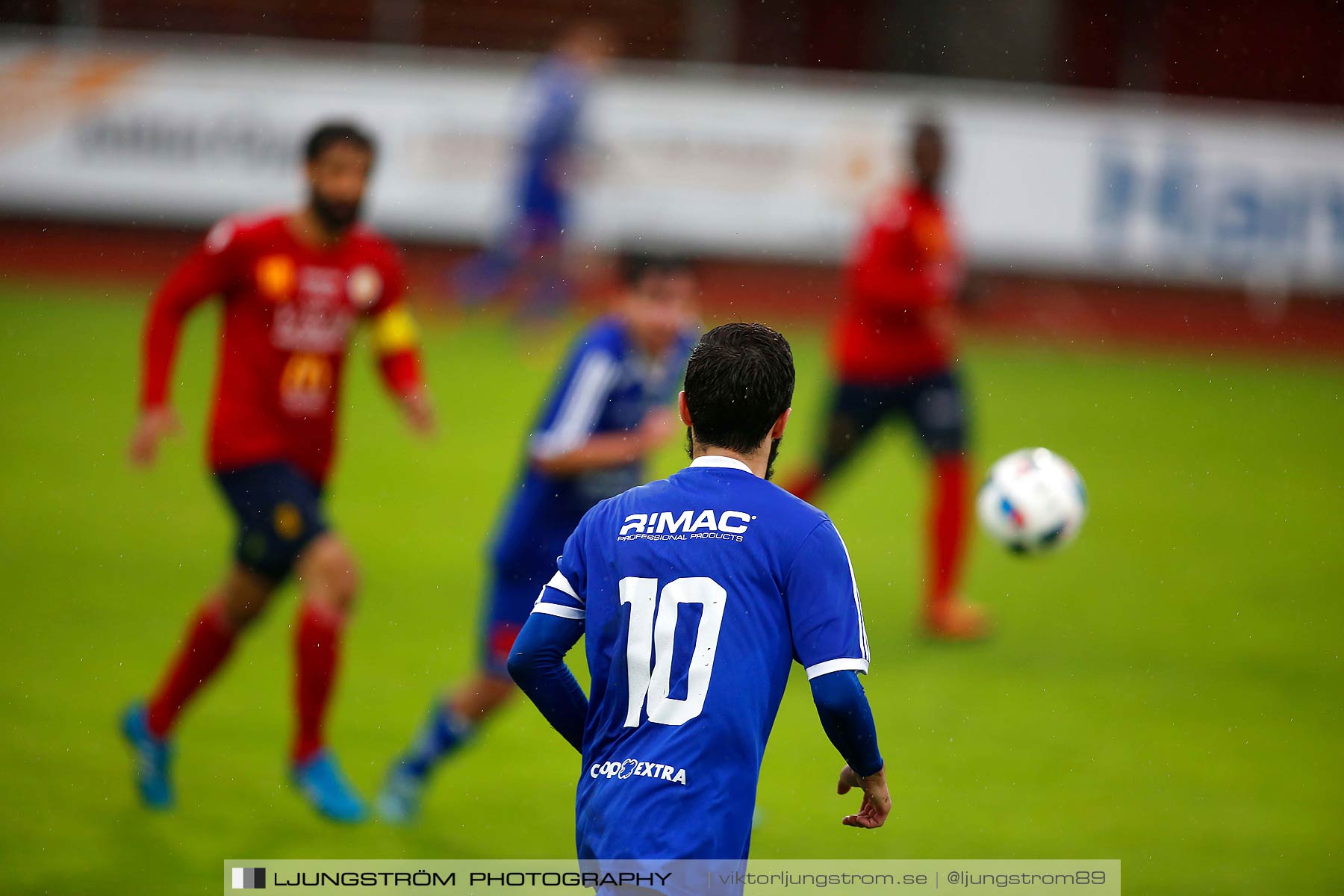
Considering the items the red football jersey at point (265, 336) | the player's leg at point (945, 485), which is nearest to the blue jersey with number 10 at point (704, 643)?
the red football jersey at point (265, 336)

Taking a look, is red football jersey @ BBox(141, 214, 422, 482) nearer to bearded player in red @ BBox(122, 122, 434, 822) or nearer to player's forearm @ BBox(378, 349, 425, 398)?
bearded player in red @ BBox(122, 122, 434, 822)

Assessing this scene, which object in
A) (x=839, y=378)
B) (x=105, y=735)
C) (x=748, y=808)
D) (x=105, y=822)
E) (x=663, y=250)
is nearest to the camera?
(x=748, y=808)

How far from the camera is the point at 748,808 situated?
2.46 metres

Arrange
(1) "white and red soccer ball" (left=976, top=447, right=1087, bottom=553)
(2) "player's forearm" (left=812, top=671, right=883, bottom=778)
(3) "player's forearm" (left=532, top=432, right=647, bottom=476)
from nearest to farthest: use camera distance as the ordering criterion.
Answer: (2) "player's forearm" (left=812, top=671, right=883, bottom=778) < (3) "player's forearm" (left=532, top=432, right=647, bottom=476) < (1) "white and red soccer ball" (left=976, top=447, right=1087, bottom=553)

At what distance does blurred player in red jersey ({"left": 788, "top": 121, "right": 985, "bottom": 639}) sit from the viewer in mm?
6406

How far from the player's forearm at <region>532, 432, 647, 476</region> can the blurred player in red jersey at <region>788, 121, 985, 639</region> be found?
2349 mm

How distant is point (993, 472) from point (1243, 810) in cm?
136

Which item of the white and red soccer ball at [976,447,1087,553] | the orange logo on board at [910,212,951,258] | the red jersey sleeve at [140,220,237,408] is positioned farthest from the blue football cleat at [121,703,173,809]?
the orange logo on board at [910,212,951,258]

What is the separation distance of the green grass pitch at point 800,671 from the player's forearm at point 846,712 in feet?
6.25

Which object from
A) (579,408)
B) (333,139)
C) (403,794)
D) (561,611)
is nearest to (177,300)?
(333,139)

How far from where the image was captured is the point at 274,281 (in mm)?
4449

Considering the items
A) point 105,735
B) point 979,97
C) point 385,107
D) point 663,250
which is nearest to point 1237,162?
point 979,97

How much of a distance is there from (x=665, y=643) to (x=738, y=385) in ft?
1.51

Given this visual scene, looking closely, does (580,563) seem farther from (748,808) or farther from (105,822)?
(105,822)
